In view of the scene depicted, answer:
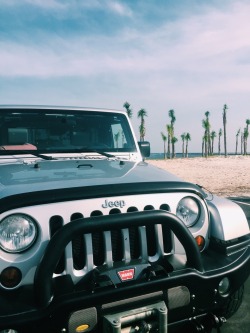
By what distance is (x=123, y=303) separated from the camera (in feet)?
5.68

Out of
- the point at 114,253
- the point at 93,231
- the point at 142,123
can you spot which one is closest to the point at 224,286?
the point at 114,253

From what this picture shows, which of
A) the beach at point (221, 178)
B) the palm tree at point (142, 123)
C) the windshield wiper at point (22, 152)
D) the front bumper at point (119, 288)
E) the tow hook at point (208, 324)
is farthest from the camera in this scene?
the palm tree at point (142, 123)

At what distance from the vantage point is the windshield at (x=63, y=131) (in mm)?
3305

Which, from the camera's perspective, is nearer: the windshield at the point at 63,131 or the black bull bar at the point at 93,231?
the black bull bar at the point at 93,231

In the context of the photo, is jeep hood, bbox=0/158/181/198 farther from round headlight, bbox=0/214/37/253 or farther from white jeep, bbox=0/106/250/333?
round headlight, bbox=0/214/37/253

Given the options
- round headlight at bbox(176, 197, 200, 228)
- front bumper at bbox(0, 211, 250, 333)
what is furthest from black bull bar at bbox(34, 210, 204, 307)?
round headlight at bbox(176, 197, 200, 228)

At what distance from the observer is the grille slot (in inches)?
72.2

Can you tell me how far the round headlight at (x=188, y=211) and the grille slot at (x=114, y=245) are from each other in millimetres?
137

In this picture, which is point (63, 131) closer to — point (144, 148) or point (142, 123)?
point (144, 148)

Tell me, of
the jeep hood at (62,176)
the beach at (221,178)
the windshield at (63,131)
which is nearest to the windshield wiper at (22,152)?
the windshield at (63,131)

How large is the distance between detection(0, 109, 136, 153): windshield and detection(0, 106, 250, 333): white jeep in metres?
0.96

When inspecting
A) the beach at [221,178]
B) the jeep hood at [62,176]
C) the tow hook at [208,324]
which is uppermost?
the jeep hood at [62,176]

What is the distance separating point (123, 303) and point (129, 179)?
2.70 ft

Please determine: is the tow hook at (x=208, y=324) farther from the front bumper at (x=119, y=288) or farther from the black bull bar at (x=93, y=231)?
the black bull bar at (x=93, y=231)
